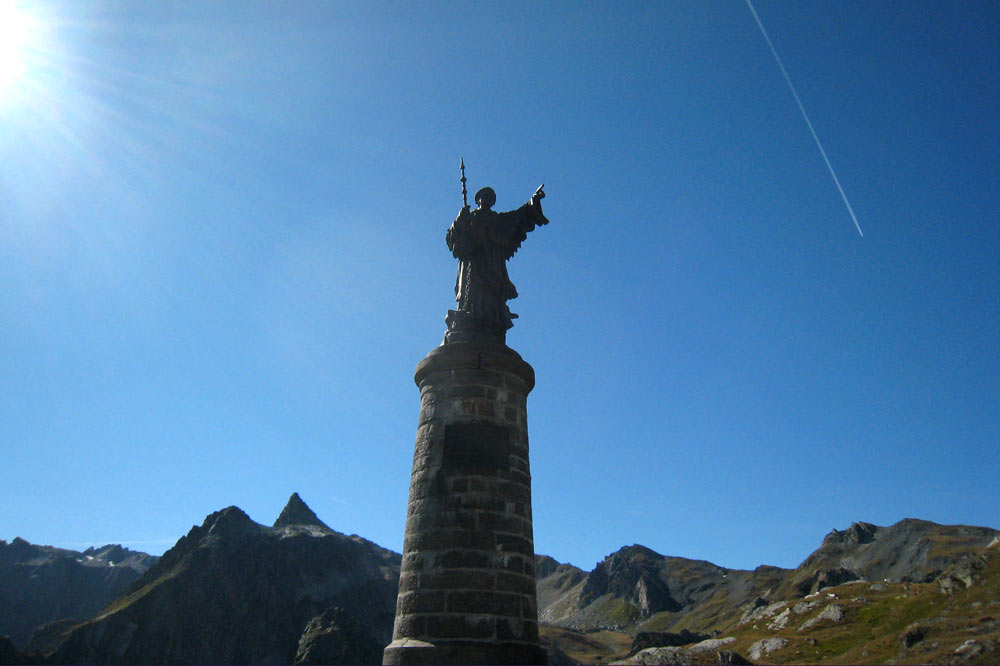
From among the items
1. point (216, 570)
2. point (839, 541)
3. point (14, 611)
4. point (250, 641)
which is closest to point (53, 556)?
point (14, 611)

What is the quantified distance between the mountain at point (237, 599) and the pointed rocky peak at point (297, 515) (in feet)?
15.1

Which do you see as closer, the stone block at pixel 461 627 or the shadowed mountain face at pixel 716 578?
the stone block at pixel 461 627

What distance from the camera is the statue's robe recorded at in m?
13.6

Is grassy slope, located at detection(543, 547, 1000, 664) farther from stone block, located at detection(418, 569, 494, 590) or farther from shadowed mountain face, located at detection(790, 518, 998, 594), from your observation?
stone block, located at detection(418, 569, 494, 590)

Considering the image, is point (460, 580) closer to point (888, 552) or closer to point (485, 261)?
point (485, 261)

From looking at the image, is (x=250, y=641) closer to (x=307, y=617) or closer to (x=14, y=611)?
(x=307, y=617)

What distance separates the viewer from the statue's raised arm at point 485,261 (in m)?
13.4

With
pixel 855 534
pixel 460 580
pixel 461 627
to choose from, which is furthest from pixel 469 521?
pixel 855 534

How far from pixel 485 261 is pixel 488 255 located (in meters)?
0.16

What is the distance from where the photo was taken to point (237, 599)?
88.7 meters

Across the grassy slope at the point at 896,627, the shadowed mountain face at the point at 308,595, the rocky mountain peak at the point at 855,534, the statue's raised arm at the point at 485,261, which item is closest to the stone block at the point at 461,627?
the statue's raised arm at the point at 485,261

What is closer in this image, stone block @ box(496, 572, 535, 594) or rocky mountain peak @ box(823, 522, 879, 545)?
stone block @ box(496, 572, 535, 594)

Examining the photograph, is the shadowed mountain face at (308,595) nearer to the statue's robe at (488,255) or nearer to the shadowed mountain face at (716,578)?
the shadowed mountain face at (716,578)

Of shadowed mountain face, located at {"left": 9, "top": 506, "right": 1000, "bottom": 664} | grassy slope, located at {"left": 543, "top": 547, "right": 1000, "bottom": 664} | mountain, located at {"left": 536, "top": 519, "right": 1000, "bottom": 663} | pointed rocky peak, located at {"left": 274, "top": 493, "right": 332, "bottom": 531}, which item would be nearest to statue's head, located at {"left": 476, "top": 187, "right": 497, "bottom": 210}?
grassy slope, located at {"left": 543, "top": 547, "right": 1000, "bottom": 664}
